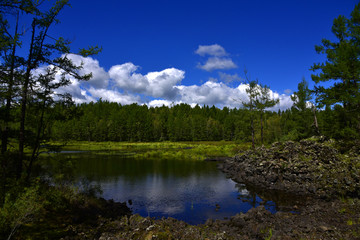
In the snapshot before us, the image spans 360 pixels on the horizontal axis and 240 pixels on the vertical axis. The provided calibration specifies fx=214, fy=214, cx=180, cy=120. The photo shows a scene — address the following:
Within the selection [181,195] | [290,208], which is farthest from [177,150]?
[290,208]

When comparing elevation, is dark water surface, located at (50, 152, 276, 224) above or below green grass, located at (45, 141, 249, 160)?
below

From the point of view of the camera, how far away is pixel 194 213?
51.8ft

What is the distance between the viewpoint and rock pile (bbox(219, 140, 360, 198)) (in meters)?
18.5

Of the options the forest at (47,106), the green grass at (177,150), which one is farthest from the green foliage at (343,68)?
the green grass at (177,150)

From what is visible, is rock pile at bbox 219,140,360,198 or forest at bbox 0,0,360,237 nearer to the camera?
forest at bbox 0,0,360,237

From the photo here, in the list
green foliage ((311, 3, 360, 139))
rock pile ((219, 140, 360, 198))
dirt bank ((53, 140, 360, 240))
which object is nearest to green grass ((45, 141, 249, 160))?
dirt bank ((53, 140, 360, 240))

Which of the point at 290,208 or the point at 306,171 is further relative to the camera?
the point at 306,171

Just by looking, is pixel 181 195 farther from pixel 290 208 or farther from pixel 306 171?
pixel 306 171

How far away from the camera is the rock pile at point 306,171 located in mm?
18500

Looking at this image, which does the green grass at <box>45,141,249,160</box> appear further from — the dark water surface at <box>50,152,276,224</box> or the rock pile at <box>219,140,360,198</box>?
the rock pile at <box>219,140,360,198</box>

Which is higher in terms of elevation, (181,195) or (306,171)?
(306,171)

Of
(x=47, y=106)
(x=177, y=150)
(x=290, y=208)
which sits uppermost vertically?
(x=47, y=106)

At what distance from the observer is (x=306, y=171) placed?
72.9 feet

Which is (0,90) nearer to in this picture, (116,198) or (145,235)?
(145,235)
